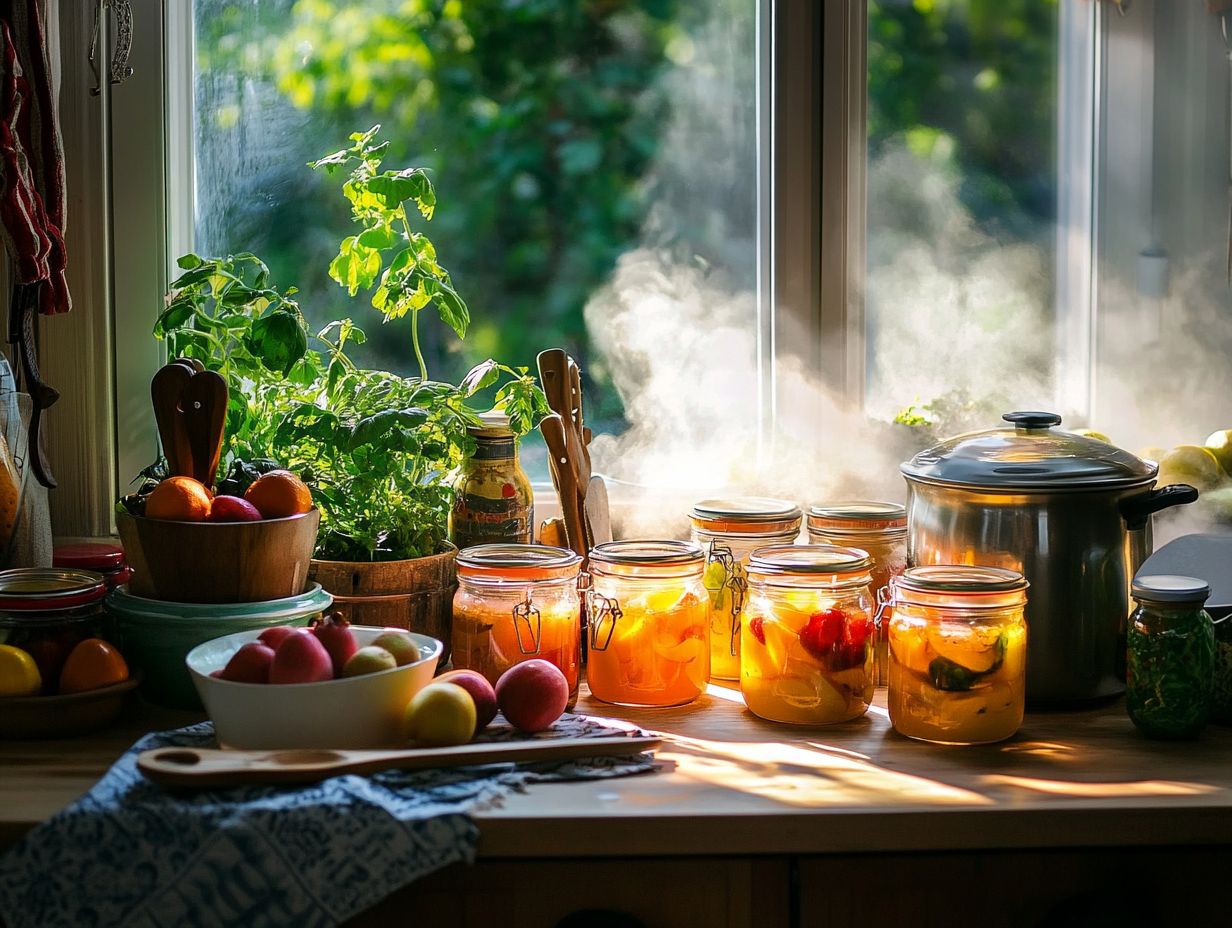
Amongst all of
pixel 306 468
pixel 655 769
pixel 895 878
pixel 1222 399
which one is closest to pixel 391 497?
pixel 306 468

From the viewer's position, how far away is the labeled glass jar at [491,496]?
5.26ft

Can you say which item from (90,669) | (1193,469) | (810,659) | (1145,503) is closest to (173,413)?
(90,669)

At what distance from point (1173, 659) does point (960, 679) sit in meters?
0.23

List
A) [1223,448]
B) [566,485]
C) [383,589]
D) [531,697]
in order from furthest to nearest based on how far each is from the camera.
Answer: [1223,448], [566,485], [383,589], [531,697]

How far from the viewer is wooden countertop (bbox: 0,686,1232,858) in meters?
1.08

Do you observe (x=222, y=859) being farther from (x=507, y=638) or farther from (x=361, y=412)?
(x=361, y=412)

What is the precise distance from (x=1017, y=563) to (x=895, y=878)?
1.33ft

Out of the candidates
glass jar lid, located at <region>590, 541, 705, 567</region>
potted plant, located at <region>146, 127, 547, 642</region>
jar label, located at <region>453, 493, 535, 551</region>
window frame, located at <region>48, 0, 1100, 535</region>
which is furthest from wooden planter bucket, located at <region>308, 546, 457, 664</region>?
window frame, located at <region>48, 0, 1100, 535</region>

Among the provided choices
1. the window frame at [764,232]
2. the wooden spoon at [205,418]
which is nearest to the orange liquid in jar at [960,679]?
the window frame at [764,232]

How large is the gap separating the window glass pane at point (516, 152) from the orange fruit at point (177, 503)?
20.5 inches

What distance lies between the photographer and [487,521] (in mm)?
1611

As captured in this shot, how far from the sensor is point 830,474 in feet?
5.93

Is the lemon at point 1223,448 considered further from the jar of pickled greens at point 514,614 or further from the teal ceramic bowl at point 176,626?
the teal ceramic bowl at point 176,626

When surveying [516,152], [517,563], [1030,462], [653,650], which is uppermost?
[516,152]
